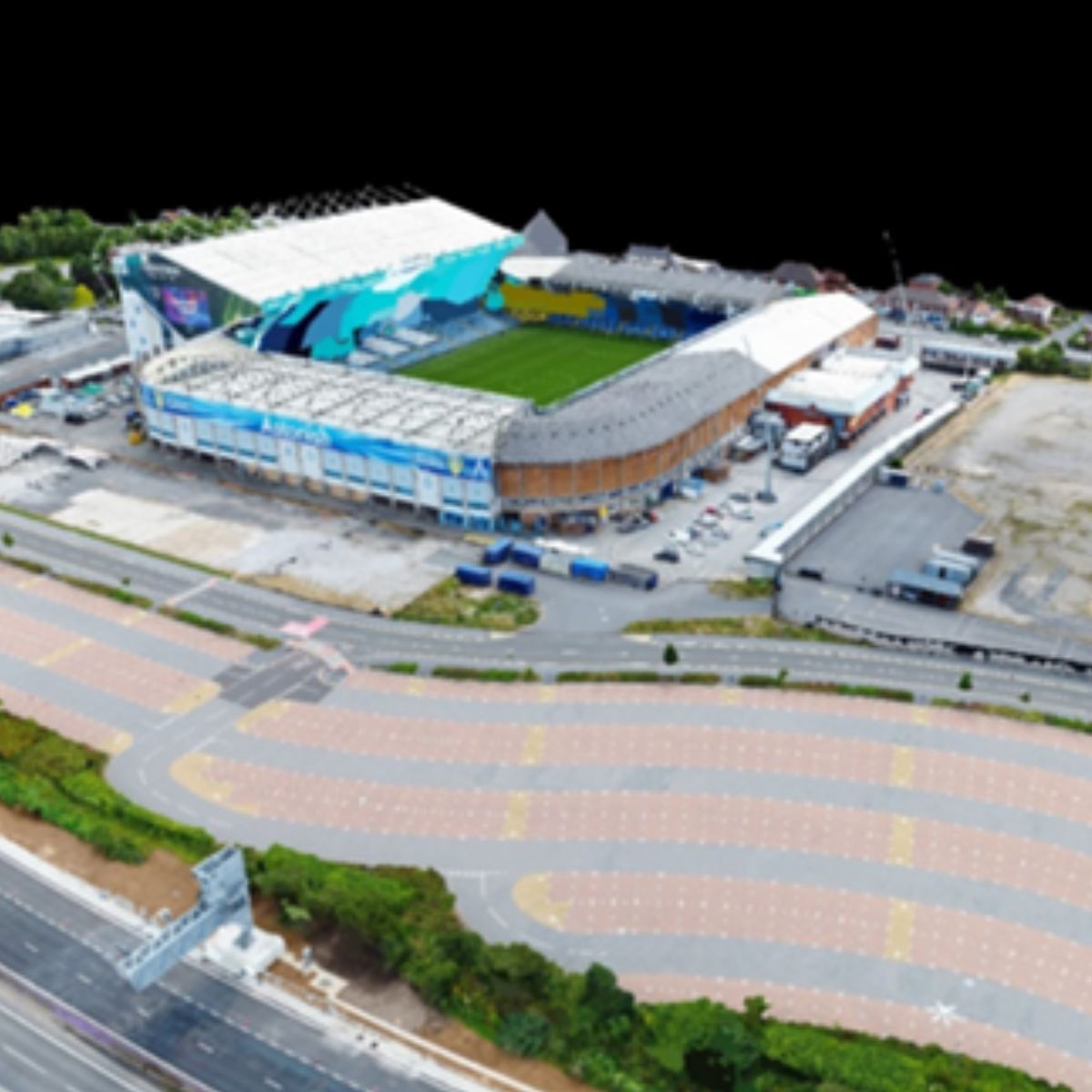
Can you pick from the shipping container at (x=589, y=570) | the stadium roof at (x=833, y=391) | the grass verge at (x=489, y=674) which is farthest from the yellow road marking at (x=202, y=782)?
the stadium roof at (x=833, y=391)

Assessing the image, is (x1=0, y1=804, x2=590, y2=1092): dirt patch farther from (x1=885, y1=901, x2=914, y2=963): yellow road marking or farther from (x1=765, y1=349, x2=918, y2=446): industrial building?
(x1=765, y1=349, x2=918, y2=446): industrial building

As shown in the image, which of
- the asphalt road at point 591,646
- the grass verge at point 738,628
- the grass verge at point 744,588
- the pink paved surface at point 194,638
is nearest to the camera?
the asphalt road at point 591,646

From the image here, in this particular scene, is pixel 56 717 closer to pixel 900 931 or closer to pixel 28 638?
pixel 28 638

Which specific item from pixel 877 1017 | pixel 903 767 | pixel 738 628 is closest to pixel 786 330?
pixel 738 628

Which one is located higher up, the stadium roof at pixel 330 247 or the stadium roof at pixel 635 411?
the stadium roof at pixel 330 247

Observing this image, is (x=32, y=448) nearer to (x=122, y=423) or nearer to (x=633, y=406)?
(x=122, y=423)

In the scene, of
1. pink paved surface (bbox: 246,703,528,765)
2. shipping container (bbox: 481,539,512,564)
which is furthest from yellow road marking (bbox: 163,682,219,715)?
shipping container (bbox: 481,539,512,564)

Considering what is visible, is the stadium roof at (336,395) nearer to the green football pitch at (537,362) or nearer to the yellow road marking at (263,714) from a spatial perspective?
the green football pitch at (537,362)
